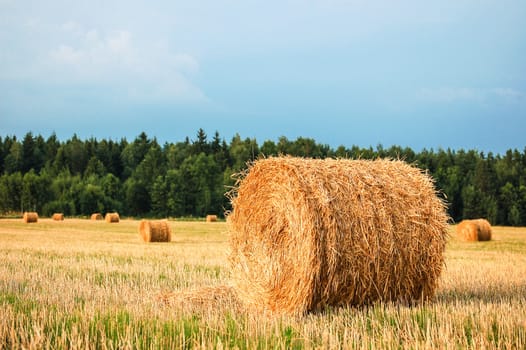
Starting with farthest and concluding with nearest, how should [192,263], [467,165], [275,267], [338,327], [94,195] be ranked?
[467,165] → [94,195] → [192,263] → [275,267] → [338,327]

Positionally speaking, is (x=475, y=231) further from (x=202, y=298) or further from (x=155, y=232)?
(x=202, y=298)

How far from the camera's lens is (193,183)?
79688 millimetres

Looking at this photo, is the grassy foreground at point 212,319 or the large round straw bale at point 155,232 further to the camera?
the large round straw bale at point 155,232

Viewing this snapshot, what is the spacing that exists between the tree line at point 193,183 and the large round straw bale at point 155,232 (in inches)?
1813

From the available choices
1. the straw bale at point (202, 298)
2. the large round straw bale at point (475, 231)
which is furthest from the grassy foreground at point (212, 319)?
the large round straw bale at point (475, 231)

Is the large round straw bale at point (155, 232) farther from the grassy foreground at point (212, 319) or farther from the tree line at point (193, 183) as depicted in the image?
the tree line at point (193, 183)

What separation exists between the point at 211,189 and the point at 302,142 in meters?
17.2

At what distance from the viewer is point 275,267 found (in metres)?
8.34

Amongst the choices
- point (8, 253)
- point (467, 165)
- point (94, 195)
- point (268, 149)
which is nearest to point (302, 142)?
point (268, 149)

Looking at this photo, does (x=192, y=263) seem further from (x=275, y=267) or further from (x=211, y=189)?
(x=211, y=189)

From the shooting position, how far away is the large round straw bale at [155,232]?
24.3 meters

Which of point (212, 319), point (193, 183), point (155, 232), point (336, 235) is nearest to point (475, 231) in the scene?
point (155, 232)

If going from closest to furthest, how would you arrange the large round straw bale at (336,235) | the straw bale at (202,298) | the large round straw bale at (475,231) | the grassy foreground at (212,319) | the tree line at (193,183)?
the grassy foreground at (212,319) < the large round straw bale at (336,235) < the straw bale at (202,298) < the large round straw bale at (475,231) < the tree line at (193,183)

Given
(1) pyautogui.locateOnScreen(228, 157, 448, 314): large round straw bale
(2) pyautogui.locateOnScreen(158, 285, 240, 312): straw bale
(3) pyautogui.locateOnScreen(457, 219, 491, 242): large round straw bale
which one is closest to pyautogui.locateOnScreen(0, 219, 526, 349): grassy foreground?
(2) pyautogui.locateOnScreen(158, 285, 240, 312): straw bale
